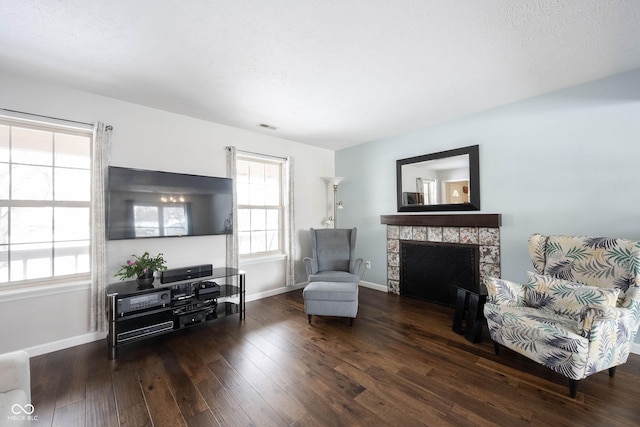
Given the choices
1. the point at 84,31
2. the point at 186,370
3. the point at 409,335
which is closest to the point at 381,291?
the point at 409,335

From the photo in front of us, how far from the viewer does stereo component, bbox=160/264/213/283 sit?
2693 millimetres

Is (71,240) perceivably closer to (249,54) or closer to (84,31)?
(84,31)

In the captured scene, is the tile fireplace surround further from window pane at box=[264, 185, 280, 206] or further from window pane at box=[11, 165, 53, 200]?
window pane at box=[11, 165, 53, 200]

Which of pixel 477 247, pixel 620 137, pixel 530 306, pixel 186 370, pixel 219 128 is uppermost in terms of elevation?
pixel 219 128

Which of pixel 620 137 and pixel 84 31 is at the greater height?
pixel 84 31

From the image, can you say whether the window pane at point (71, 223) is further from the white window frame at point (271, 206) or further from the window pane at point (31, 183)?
the white window frame at point (271, 206)

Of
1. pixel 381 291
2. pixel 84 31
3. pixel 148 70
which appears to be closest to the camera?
pixel 84 31

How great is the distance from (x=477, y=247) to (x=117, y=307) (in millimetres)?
3939

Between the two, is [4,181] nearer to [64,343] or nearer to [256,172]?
[64,343]

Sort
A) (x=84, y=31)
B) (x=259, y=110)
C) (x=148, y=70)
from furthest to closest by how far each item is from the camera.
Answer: (x=259, y=110) < (x=148, y=70) < (x=84, y=31)

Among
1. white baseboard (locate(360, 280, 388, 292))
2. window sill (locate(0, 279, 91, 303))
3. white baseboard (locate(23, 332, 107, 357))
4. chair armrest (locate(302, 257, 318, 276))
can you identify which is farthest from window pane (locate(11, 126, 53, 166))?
white baseboard (locate(360, 280, 388, 292))

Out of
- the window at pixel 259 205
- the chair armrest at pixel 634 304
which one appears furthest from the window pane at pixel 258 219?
the chair armrest at pixel 634 304

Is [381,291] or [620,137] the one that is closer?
[620,137]

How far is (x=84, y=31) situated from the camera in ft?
5.57
